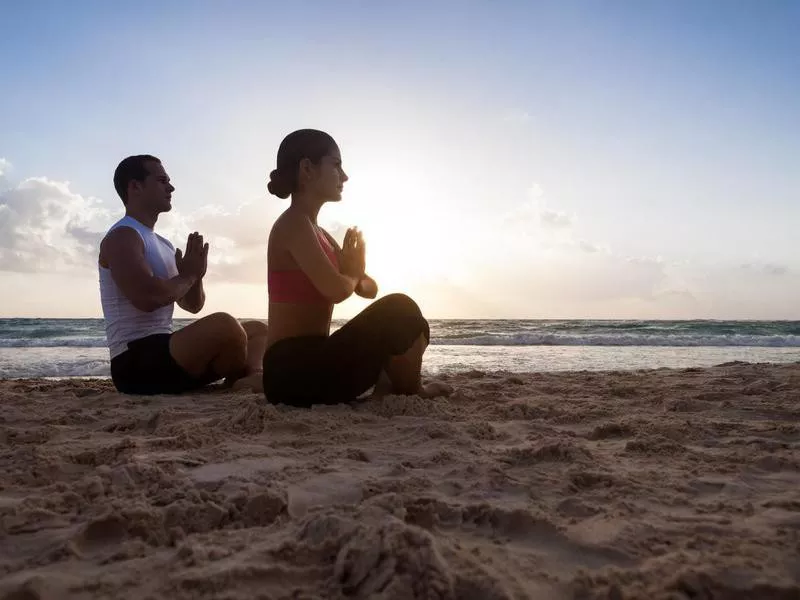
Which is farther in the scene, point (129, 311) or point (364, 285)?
point (129, 311)

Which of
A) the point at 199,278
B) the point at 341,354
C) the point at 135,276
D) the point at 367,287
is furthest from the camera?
the point at 199,278

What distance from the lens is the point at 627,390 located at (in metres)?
4.00

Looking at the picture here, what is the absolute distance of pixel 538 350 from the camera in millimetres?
11375

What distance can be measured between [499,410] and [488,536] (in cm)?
179

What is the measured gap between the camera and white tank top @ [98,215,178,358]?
383 cm

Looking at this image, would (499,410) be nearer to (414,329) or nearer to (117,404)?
(414,329)

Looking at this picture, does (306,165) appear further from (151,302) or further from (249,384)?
(249,384)

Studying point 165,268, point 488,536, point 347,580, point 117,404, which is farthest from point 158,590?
point 165,268

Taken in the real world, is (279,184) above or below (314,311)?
above

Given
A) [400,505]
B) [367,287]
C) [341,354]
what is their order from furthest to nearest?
[367,287]
[341,354]
[400,505]

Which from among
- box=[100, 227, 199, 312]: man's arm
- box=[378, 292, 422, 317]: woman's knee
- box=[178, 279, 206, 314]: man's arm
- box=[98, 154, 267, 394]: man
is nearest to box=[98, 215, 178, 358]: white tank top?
box=[98, 154, 267, 394]: man

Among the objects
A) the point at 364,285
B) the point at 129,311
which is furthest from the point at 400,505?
the point at 129,311

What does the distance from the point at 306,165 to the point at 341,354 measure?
106 centimetres

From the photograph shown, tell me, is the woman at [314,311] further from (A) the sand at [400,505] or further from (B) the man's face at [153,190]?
(B) the man's face at [153,190]
